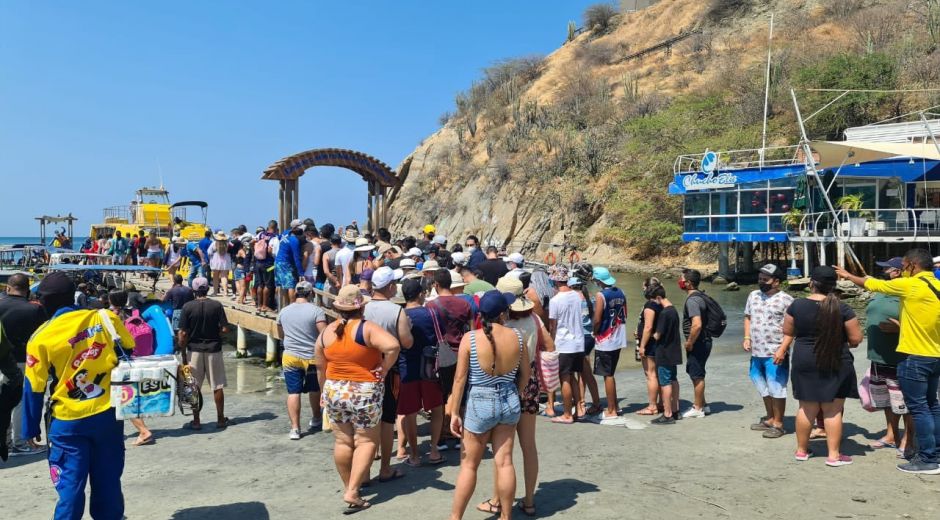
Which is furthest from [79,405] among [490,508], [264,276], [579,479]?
[264,276]

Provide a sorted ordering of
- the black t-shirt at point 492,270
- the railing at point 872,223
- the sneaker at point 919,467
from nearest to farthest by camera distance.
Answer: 1. the sneaker at point 919,467
2. the black t-shirt at point 492,270
3. the railing at point 872,223

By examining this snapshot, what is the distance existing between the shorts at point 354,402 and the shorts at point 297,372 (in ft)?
6.86

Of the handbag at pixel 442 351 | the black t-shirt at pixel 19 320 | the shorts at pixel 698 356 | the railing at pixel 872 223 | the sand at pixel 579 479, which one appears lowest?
the sand at pixel 579 479

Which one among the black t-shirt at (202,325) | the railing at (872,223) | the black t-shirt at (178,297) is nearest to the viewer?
the black t-shirt at (202,325)

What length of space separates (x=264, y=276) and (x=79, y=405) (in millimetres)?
8908

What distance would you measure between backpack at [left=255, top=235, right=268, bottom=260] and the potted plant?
1950cm

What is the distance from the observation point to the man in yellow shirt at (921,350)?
5.32 meters

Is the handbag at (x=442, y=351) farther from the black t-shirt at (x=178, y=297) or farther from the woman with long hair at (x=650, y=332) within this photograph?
the black t-shirt at (x=178, y=297)

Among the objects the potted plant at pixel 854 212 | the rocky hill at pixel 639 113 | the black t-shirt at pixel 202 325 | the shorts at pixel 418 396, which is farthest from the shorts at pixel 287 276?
the rocky hill at pixel 639 113

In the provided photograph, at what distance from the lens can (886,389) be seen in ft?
19.5

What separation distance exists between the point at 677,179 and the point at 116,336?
91.1 feet

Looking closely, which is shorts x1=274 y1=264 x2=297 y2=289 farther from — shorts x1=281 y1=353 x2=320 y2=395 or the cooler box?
the cooler box

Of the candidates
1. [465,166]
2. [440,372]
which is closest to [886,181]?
[440,372]

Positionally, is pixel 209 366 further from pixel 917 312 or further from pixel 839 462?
pixel 917 312
